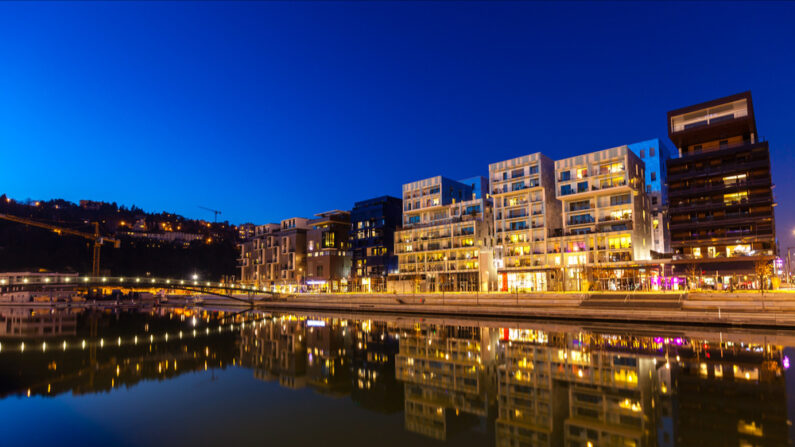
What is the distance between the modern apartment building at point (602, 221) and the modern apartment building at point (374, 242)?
140ft

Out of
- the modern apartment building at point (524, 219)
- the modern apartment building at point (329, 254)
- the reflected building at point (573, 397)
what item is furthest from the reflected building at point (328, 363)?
the modern apartment building at point (329, 254)

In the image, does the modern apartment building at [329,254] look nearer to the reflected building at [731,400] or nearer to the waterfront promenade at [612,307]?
the waterfront promenade at [612,307]

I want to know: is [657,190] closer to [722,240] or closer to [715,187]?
[715,187]

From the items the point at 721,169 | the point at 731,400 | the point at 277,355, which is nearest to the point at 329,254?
the point at 721,169

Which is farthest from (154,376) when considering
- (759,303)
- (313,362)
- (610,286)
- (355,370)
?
(610,286)

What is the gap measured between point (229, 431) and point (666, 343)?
3033cm

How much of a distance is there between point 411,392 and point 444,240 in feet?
248

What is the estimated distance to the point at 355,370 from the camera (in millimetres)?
25688

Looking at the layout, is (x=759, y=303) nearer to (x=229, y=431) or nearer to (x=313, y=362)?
(x=313, y=362)

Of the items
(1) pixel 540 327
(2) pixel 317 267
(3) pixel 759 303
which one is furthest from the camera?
(2) pixel 317 267

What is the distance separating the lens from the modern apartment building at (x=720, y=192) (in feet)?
218

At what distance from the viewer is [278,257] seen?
461ft

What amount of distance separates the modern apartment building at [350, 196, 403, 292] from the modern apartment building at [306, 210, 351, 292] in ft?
16.9

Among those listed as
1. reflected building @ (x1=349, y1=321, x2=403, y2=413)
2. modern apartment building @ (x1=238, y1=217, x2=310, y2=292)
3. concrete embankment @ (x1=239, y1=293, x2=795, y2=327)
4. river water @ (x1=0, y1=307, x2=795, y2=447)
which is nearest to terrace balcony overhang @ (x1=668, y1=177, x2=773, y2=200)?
concrete embankment @ (x1=239, y1=293, x2=795, y2=327)
